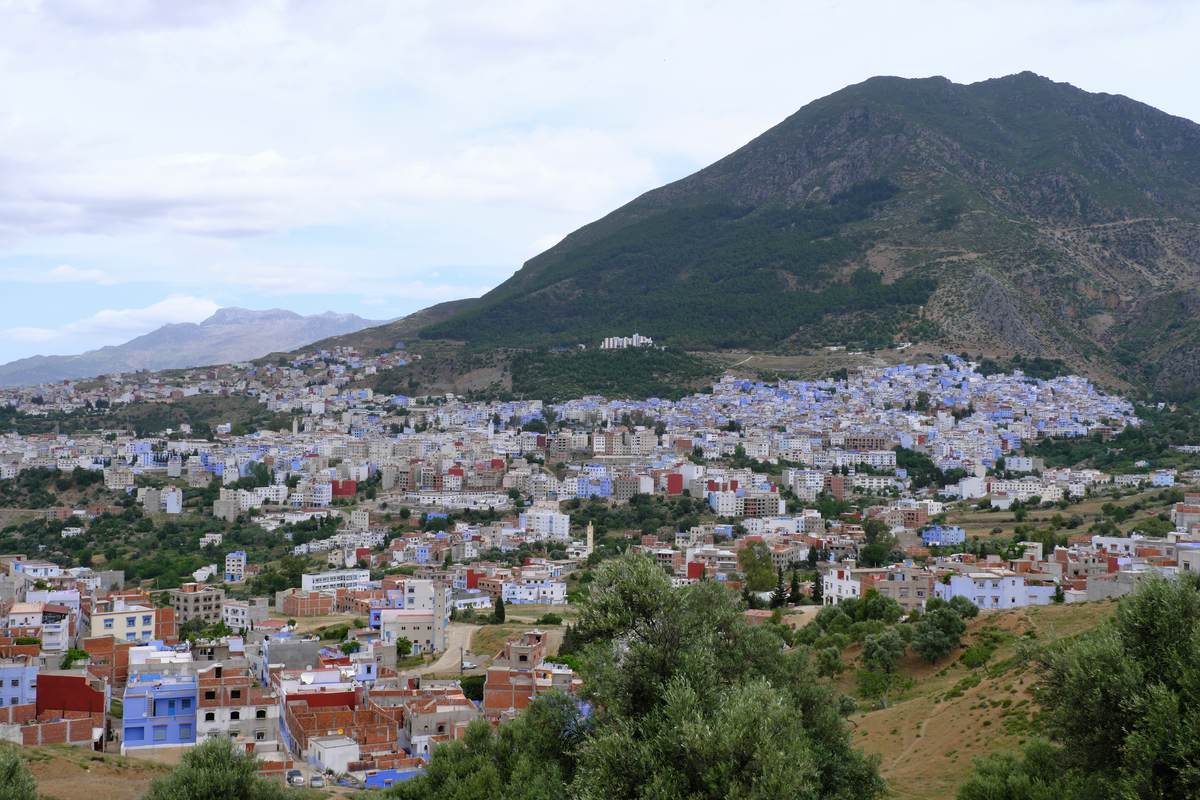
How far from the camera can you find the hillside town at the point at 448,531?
19.0 meters

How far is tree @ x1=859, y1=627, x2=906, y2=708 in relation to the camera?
18.6m

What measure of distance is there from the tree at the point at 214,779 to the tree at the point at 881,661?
10441 mm

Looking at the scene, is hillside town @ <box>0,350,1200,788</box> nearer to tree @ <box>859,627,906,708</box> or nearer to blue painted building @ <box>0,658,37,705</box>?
blue painted building @ <box>0,658,37,705</box>

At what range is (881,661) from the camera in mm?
19312

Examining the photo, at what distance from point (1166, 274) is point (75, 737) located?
3049 inches

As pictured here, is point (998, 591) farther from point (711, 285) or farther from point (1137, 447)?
point (711, 285)

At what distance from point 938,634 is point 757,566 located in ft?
48.1

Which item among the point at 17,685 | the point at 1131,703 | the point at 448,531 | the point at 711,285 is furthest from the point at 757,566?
the point at 711,285

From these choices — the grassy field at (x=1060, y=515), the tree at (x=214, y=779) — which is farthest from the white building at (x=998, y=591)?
the tree at (x=214, y=779)

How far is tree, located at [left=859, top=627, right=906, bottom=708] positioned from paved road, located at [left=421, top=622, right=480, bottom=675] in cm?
982

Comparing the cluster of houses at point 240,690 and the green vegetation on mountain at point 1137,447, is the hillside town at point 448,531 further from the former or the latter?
the green vegetation on mountain at point 1137,447

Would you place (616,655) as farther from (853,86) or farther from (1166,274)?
(853,86)

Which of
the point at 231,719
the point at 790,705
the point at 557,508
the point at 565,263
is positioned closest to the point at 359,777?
the point at 231,719

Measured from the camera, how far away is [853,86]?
4267 inches
